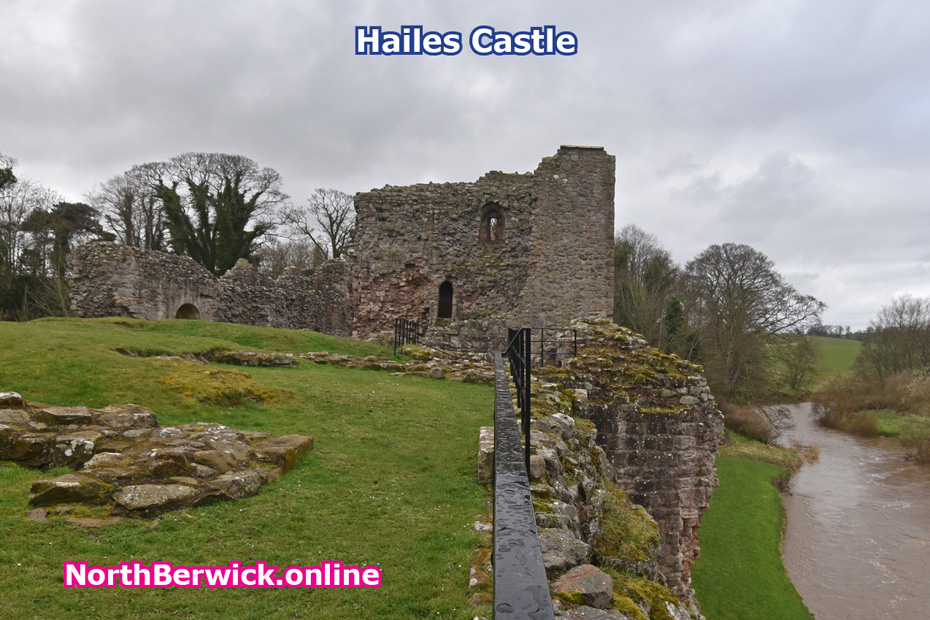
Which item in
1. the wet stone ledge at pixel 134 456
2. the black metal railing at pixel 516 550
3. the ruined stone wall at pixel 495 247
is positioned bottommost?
the wet stone ledge at pixel 134 456

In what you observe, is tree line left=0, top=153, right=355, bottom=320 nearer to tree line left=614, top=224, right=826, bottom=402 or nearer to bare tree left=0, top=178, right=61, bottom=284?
bare tree left=0, top=178, right=61, bottom=284

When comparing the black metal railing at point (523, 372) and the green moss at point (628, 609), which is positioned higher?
the black metal railing at point (523, 372)

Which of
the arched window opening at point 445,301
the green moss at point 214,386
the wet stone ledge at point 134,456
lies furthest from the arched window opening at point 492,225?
the wet stone ledge at point 134,456

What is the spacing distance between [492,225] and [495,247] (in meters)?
1.04

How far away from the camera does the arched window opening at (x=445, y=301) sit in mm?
19188

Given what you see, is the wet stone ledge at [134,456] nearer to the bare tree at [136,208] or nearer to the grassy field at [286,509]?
the grassy field at [286,509]

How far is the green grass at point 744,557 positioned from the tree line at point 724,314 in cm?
784

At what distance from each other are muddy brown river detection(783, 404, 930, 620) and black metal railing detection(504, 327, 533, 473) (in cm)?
1260

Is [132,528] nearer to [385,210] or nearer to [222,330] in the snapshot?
[222,330]

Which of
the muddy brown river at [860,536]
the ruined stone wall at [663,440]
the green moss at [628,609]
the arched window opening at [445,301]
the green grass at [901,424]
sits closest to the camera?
the green moss at [628,609]

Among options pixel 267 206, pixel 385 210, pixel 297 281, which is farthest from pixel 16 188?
pixel 385 210

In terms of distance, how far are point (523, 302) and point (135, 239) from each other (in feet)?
91.6

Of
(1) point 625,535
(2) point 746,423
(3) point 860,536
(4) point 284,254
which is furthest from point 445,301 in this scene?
(4) point 284,254

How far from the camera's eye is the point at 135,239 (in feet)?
108
